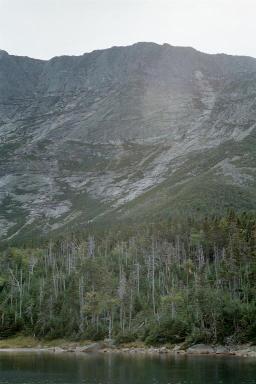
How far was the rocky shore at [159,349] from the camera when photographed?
390ft

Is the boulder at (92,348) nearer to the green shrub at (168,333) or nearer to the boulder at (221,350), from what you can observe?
the green shrub at (168,333)

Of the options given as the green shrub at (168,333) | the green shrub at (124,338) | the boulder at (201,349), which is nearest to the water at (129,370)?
the boulder at (201,349)

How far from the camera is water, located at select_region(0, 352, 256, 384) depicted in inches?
3276

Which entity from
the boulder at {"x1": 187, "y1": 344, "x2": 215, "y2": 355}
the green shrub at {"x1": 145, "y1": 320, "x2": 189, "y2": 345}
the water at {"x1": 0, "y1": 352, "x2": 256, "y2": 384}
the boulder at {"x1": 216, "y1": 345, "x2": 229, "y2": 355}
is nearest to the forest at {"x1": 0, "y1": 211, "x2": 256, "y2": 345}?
the green shrub at {"x1": 145, "y1": 320, "x2": 189, "y2": 345}

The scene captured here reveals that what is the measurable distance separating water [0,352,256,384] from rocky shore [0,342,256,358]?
8151mm

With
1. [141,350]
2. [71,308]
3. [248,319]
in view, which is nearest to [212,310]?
[248,319]

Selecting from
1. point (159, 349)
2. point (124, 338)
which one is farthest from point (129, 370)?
point (124, 338)

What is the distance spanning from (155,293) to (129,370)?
2710 inches

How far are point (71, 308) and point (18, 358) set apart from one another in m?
38.4

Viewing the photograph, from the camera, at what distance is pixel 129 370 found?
94.4 m

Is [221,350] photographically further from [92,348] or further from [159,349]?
[92,348]

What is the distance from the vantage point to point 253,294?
5492 inches

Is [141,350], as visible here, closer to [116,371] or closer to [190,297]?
[190,297]

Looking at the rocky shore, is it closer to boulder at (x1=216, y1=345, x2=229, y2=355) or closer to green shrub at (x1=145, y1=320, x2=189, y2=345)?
boulder at (x1=216, y1=345, x2=229, y2=355)
